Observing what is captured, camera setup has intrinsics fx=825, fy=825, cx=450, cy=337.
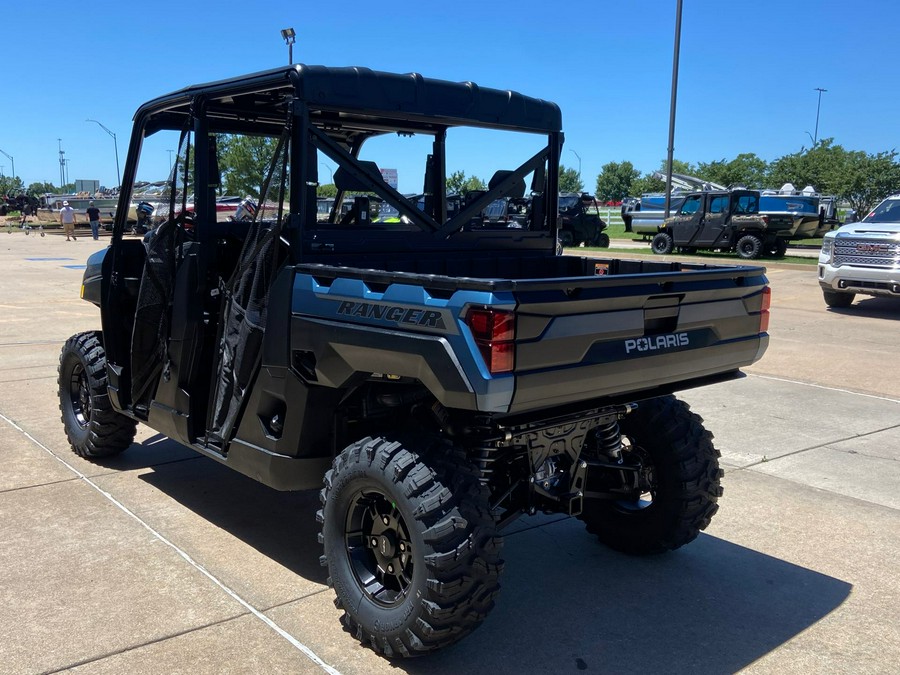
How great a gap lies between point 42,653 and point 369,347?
1737 mm

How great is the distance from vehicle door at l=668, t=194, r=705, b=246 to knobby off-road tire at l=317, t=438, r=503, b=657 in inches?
857

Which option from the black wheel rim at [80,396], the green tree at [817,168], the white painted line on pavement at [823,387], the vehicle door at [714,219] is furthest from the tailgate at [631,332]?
the green tree at [817,168]

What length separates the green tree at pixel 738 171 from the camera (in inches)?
2701

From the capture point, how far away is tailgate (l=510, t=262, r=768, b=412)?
2879mm

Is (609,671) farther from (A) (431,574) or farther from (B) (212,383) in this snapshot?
(B) (212,383)

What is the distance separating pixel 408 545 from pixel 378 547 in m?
0.19

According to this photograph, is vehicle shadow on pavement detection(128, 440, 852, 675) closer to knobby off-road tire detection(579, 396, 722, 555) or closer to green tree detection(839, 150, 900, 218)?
knobby off-road tire detection(579, 396, 722, 555)

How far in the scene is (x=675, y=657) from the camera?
10.8 ft

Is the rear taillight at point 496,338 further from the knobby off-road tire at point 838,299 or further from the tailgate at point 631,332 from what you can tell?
the knobby off-road tire at point 838,299

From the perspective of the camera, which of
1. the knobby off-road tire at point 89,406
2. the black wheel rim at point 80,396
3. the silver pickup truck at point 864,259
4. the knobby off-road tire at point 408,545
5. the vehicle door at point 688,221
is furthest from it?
the vehicle door at point 688,221

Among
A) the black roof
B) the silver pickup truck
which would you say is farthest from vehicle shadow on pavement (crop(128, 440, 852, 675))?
the silver pickup truck

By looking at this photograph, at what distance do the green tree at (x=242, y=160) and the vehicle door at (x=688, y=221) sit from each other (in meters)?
20.5

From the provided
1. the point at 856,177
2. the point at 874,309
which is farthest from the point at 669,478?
the point at 856,177

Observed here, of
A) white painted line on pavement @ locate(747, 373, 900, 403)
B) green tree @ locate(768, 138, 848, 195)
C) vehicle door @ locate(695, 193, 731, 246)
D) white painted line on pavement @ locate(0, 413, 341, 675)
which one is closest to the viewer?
white painted line on pavement @ locate(0, 413, 341, 675)
